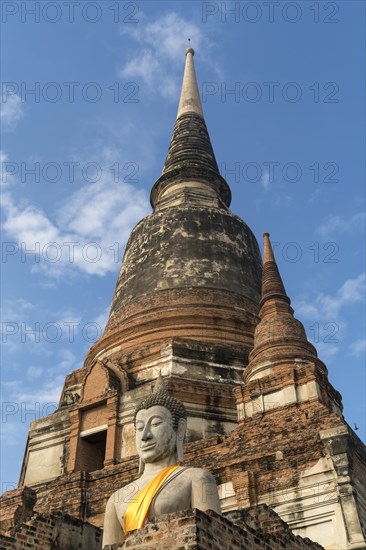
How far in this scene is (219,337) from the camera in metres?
19.0

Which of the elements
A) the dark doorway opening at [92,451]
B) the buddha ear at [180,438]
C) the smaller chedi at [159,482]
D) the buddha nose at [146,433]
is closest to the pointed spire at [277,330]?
the dark doorway opening at [92,451]

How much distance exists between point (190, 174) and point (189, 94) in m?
8.15

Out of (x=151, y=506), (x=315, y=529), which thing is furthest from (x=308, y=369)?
(x=151, y=506)

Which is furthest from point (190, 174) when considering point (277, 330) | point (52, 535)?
point (52, 535)

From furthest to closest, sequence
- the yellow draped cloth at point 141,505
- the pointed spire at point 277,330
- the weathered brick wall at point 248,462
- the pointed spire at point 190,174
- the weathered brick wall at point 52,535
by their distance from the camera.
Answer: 1. the pointed spire at point 190,174
2. the pointed spire at point 277,330
3. the weathered brick wall at point 248,462
4. the weathered brick wall at point 52,535
5. the yellow draped cloth at point 141,505

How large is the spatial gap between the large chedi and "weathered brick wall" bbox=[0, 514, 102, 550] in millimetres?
30

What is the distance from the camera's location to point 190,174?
84.2ft

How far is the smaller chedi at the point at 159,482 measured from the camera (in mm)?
6953

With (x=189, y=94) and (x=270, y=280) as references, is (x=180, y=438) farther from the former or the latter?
(x=189, y=94)

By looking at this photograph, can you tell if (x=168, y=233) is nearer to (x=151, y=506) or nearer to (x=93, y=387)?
(x=93, y=387)

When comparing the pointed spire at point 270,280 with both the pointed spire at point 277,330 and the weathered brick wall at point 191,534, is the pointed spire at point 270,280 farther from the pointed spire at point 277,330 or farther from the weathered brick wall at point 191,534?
the weathered brick wall at point 191,534

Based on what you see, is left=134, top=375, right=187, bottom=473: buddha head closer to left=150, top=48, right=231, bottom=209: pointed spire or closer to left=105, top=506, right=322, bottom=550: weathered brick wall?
left=105, top=506, right=322, bottom=550: weathered brick wall

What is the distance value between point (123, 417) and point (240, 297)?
5.63 metres

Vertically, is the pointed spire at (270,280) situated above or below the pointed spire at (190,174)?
below
